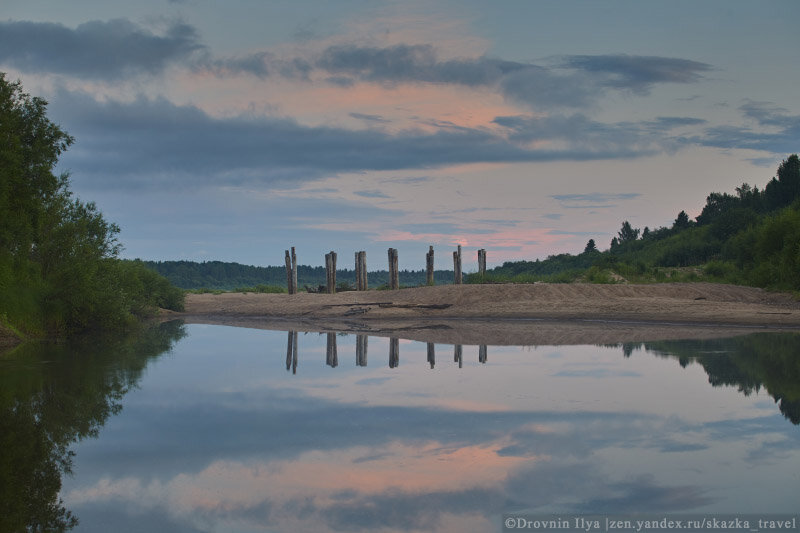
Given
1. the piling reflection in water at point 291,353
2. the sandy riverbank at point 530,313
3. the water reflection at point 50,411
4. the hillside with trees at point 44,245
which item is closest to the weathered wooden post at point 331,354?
the piling reflection in water at point 291,353

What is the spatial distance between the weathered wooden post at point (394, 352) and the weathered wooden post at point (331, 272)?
2034 centimetres

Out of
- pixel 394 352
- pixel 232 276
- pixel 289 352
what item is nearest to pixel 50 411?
pixel 289 352

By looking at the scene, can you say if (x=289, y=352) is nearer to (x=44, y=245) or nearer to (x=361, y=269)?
(x=44, y=245)

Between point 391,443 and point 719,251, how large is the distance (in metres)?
40.2

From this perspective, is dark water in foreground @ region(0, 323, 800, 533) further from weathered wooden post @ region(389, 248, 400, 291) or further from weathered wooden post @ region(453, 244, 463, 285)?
weathered wooden post @ region(453, 244, 463, 285)

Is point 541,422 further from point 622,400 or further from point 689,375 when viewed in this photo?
point 689,375

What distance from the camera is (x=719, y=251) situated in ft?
142

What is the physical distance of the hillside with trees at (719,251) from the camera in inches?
1227

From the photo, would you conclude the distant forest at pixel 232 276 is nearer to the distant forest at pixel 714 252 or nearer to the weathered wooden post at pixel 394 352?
the distant forest at pixel 714 252

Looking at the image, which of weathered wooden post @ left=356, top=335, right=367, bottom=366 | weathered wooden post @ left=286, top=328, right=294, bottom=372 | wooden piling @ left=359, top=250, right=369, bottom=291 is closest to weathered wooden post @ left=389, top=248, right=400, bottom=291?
wooden piling @ left=359, top=250, right=369, bottom=291

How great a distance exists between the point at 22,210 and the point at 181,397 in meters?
8.82

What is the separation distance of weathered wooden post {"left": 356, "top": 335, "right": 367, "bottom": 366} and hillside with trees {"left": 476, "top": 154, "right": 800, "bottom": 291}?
56.1 ft

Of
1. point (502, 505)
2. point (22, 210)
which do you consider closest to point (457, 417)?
point (502, 505)

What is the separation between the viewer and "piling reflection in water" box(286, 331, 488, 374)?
1473cm
